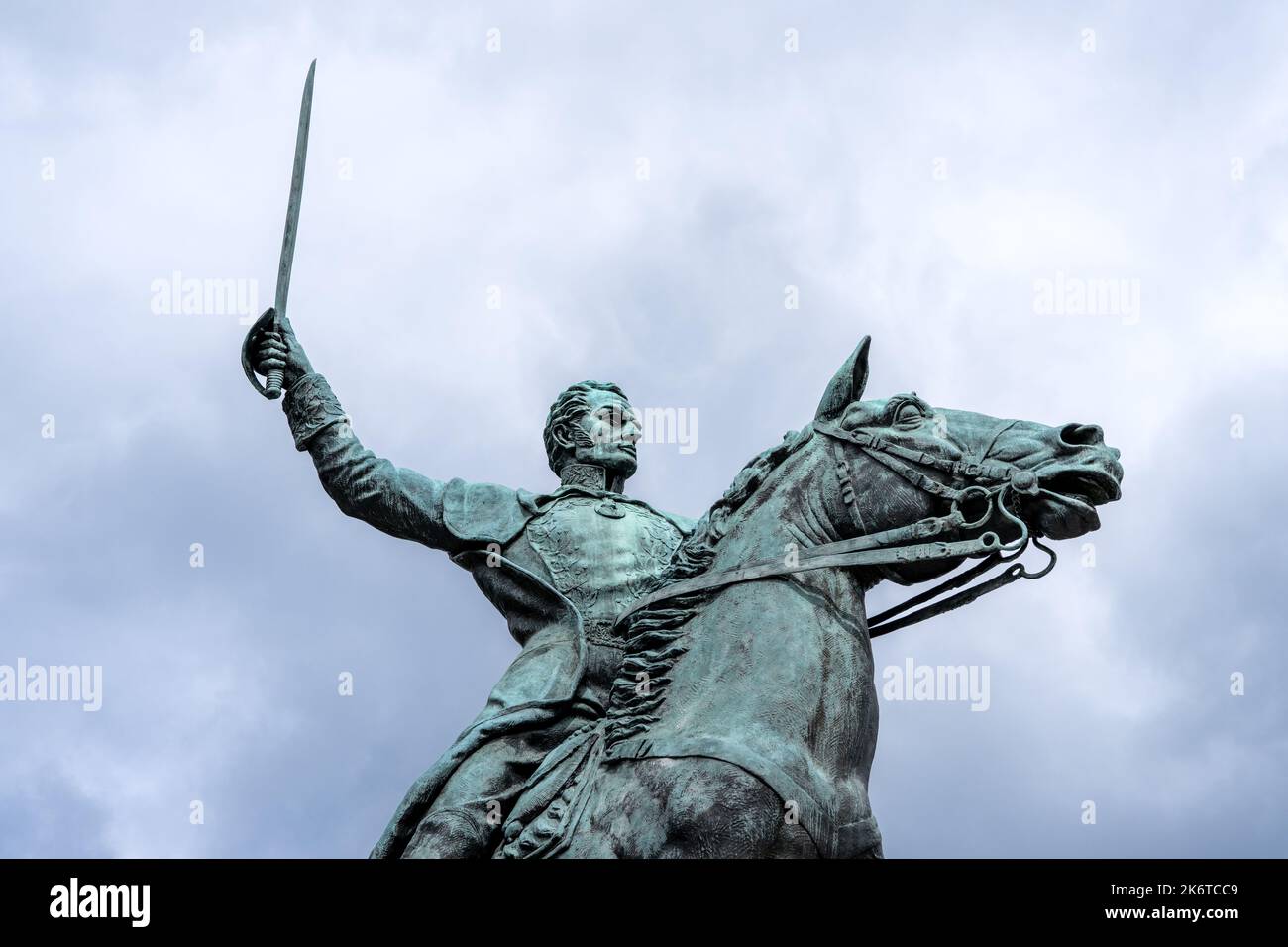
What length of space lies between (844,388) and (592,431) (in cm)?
282

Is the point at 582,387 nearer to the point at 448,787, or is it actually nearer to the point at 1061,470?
the point at 448,787

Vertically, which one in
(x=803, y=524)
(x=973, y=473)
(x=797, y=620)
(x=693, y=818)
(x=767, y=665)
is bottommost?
(x=693, y=818)

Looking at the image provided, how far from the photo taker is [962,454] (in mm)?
11117

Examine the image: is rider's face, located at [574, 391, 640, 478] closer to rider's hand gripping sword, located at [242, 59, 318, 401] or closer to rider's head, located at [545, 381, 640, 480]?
rider's head, located at [545, 381, 640, 480]

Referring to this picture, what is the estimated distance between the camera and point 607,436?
1398 cm

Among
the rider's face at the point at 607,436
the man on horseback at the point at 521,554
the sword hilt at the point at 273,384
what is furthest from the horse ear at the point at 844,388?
the sword hilt at the point at 273,384

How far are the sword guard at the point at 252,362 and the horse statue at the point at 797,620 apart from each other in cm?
385

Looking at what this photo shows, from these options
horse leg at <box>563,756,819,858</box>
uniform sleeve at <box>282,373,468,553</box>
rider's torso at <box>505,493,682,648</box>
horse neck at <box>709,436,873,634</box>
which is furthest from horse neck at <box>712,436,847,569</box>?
uniform sleeve at <box>282,373,468,553</box>

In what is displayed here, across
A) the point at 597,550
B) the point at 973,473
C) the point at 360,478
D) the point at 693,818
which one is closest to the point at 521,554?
the point at 597,550

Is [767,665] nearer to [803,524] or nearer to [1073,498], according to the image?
[803,524]

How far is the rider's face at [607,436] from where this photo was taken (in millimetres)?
13961
